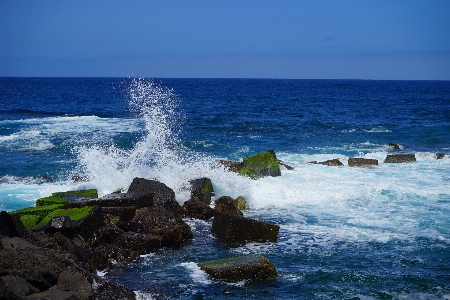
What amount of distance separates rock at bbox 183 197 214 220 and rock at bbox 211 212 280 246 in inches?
66.3

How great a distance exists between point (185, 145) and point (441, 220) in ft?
53.1

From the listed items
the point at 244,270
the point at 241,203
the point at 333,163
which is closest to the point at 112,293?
the point at 244,270

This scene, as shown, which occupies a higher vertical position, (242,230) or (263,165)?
(263,165)

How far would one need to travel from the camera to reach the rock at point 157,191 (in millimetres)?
13438

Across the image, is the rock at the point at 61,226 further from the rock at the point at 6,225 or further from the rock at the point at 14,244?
the rock at the point at 14,244

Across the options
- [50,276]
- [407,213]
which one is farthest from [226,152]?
[50,276]

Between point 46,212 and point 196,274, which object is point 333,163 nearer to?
point 196,274

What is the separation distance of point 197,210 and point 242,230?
2.20 metres

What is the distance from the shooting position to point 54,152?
25.3 m

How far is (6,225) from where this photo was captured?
9531mm

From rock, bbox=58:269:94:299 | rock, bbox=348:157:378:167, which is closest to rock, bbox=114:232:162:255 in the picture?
rock, bbox=58:269:94:299

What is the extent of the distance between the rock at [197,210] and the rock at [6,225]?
494cm

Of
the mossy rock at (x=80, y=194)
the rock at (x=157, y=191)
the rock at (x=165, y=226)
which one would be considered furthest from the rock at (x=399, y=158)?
the mossy rock at (x=80, y=194)

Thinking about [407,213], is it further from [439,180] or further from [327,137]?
[327,137]
